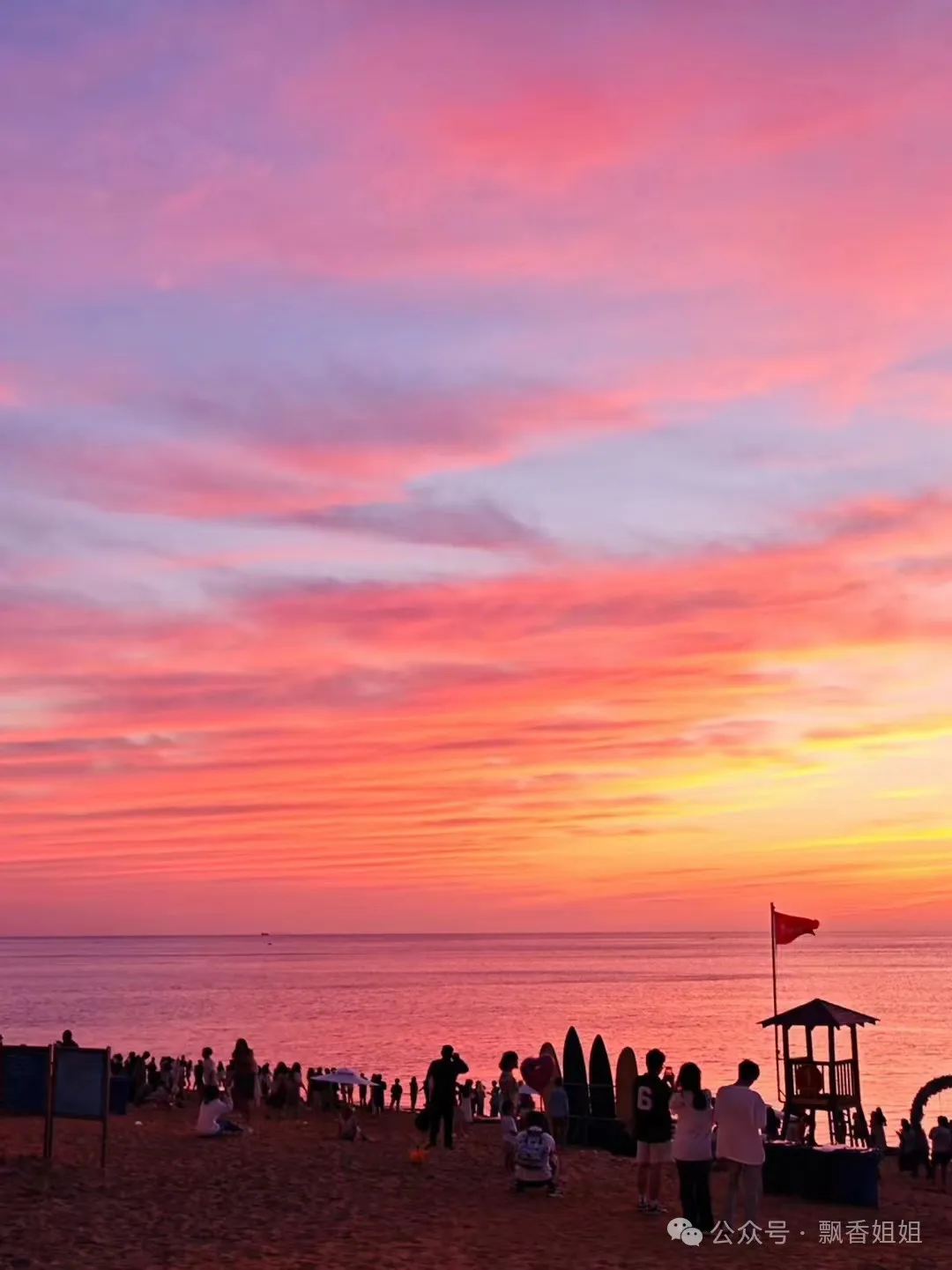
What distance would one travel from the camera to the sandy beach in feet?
40.9

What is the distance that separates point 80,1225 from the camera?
529 inches

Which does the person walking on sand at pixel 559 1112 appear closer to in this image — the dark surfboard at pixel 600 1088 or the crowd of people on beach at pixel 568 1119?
the crowd of people on beach at pixel 568 1119

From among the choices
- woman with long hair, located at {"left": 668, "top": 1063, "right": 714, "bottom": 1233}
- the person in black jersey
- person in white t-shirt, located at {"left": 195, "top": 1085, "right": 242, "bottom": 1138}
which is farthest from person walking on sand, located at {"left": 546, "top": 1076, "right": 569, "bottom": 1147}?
woman with long hair, located at {"left": 668, "top": 1063, "right": 714, "bottom": 1233}

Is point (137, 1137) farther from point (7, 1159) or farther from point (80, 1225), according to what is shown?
point (80, 1225)

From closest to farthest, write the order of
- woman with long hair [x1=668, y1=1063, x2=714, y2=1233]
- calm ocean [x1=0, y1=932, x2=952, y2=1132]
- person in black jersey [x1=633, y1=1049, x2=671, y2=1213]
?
1. woman with long hair [x1=668, y1=1063, x2=714, y2=1233]
2. person in black jersey [x1=633, y1=1049, x2=671, y2=1213]
3. calm ocean [x1=0, y1=932, x2=952, y2=1132]

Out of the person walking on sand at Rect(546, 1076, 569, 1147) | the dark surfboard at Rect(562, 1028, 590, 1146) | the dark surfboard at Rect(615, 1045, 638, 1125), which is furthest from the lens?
the dark surfboard at Rect(562, 1028, 590, 1146)

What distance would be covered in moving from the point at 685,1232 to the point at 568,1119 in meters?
9.47

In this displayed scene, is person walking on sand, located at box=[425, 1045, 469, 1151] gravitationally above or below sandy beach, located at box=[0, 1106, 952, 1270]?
above

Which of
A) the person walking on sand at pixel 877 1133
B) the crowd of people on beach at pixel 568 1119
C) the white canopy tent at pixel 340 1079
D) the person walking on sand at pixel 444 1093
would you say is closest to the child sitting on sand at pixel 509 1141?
the crowd of people on beach at pixel 568 1119

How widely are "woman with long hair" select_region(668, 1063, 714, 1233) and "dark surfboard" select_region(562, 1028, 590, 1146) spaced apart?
29.6ft

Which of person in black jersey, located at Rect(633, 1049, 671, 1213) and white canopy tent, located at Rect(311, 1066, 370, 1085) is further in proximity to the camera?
white canopy tent, located at Rect(311, 1066, 370, 1085)

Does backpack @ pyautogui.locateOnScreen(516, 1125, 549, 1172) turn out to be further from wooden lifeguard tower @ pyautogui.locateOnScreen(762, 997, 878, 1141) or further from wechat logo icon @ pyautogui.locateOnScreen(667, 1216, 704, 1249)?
wooden lifeguard tower @ pyautogui.locateOnScreen(762, 997, 878, 1141)

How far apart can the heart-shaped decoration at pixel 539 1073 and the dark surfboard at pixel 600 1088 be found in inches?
33.9

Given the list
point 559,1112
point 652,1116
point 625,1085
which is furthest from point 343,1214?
point 625,1085
